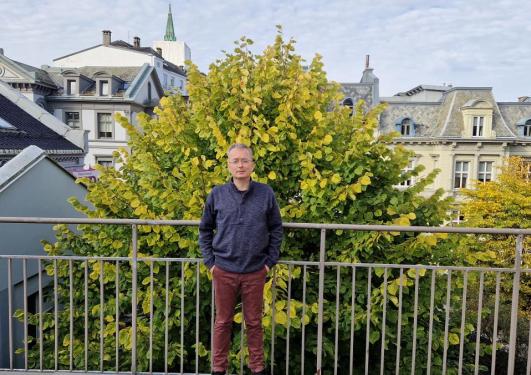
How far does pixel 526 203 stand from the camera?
17.0 m

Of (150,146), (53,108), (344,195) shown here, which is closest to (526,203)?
(344,195)

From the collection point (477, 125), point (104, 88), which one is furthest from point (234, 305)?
point (104, 88)

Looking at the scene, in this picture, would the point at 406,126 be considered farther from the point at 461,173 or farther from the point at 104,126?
the point at 104,126

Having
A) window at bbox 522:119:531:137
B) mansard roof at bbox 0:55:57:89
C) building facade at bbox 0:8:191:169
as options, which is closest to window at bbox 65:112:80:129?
building facade at bbox 0:8:191:169

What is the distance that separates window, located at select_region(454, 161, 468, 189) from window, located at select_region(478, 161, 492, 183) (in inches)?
37.7

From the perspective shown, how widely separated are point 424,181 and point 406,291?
1544 mm

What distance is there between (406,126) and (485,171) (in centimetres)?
645

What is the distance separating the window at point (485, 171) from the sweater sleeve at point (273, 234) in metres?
31.0

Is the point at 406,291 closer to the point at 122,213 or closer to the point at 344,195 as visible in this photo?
the point at 344,195

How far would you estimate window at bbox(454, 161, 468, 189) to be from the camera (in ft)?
99.7

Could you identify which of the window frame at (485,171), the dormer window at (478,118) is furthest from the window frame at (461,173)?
the dormer window at (478,118)

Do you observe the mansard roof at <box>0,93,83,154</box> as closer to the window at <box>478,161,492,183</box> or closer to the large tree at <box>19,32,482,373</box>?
the large tree at <box>19,32,482,373</box>

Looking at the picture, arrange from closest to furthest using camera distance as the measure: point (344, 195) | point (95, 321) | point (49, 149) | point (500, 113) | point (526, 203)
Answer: point (344, 195)
point (95, 321)
point (49, 149)
point (526, 203)
point (500, 113)

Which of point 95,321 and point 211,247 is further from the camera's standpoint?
point 95,321
